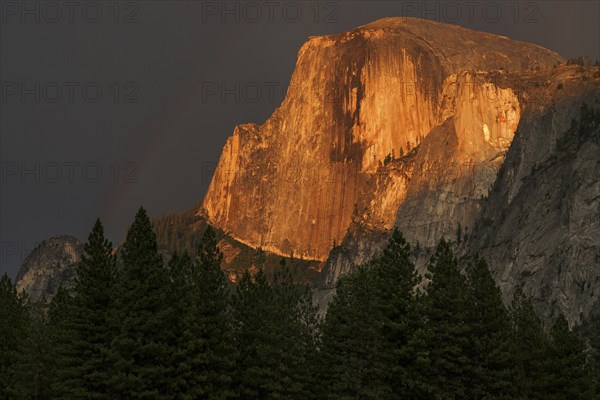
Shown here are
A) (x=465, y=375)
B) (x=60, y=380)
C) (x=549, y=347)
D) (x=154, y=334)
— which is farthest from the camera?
(x=549, y=347)

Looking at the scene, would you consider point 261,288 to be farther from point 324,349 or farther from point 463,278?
point 463,278

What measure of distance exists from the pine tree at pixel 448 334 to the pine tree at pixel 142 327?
24.9 meters

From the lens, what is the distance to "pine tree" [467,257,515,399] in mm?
90812

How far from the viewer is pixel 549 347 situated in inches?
4171

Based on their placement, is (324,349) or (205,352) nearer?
(205,352)

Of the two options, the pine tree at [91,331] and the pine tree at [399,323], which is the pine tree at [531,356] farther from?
the pine tree at [91,331]

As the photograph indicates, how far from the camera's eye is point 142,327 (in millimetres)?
83625

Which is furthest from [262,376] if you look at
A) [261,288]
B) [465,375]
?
[465,375]

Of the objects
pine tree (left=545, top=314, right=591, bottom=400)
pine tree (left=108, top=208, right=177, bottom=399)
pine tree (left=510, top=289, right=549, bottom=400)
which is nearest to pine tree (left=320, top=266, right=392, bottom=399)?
pine tree (left=510, top=289, right=549, bottom=400)

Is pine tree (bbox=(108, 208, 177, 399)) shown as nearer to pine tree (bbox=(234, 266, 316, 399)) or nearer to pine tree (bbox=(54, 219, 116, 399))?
pine tree (bbox=(54, 219, 116, 399))

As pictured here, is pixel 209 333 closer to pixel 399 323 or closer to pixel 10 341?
pixel 399 323

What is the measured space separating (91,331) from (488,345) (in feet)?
127

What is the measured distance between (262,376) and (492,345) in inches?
915

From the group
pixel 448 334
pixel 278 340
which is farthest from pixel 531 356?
pixel 278 340
